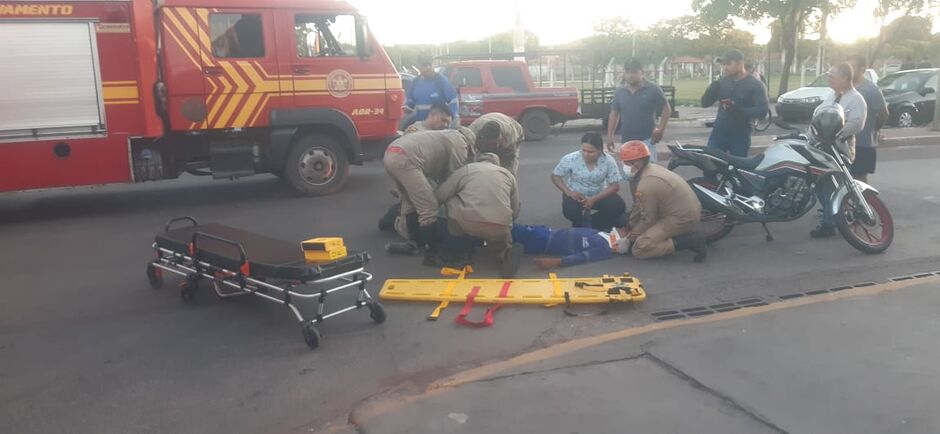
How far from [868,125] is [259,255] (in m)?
6.23

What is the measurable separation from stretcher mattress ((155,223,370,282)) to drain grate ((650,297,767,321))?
6.94 feet

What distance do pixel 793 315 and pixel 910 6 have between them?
28918 mm

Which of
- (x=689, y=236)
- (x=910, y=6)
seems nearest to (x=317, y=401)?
(x=689, y=236)

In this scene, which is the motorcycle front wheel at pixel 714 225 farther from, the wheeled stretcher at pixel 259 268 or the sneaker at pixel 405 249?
the wheeled stretcher at pixel 259 268

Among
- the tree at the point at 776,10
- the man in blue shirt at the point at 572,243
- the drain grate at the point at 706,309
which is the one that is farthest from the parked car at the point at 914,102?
the drain grate at the point at 706,309

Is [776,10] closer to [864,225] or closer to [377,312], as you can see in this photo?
[864,225]

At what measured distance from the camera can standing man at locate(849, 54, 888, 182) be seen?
8.10 m

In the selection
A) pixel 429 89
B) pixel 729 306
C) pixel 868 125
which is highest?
pixel 429 89

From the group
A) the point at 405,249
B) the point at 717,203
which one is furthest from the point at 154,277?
the point at 717,203

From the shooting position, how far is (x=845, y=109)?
768 centimetres

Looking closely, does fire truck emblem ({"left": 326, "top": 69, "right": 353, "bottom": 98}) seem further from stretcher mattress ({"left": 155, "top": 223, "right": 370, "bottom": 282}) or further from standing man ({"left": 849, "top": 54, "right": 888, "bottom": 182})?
standing man ({"left": 849, "top": 54, "right": 888, "bottom": 182})

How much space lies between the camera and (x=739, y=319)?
5.41 metres

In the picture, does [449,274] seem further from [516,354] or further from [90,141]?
[90,141]

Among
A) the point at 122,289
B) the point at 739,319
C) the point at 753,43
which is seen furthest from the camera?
the point at 753,43
